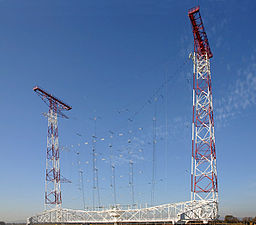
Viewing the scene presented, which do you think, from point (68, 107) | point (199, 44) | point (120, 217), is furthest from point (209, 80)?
point (68, 107)

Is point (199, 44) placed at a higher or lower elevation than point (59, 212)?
higher

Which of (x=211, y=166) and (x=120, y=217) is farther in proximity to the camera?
(x=120, y=217)

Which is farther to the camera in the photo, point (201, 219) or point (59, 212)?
point (59, 212)

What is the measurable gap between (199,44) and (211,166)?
2159 cm

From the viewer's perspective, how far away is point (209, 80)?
44469 millimetres

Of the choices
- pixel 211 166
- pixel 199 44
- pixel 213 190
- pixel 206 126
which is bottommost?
pixel 213 190

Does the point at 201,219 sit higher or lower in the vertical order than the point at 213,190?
lower

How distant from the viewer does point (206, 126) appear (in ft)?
137

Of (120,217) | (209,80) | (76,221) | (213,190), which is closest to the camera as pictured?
(213,190)

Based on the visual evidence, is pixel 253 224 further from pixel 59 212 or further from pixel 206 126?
pixel 59 212

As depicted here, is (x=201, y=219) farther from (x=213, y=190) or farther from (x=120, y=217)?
(x=120, y=217)

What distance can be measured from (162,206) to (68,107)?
109 feet

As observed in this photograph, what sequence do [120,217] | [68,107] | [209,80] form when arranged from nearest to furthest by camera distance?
[209,80] → [120,217] → [68,107]

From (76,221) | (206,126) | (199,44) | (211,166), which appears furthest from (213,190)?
(76,221)
